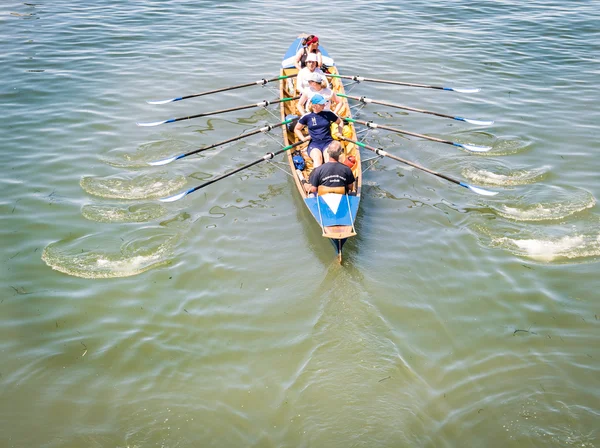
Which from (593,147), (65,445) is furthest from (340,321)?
(593,147)

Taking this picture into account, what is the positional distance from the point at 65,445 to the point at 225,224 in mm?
5159

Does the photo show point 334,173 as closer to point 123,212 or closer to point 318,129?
point 318,129

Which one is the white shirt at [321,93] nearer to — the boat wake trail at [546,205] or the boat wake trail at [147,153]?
the boat wake trail at [147,153]

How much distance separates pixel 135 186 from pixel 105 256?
7.98 feet

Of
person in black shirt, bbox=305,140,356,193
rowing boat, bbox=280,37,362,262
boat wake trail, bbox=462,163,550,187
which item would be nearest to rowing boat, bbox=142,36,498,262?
rowing boat, bbox=280,37,362,262

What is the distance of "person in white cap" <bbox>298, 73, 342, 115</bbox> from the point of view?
1240 cm

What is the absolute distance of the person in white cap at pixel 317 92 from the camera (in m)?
12.4

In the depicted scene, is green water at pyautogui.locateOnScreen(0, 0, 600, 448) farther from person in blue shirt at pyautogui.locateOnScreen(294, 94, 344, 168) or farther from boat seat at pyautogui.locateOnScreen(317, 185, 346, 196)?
person in blue shirt at pyautogui.locateOnScreen(294, 94, 344, 168)

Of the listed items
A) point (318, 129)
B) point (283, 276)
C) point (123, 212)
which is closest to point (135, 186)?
point (123, 212)

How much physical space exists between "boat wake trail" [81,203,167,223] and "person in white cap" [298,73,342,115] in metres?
4.21

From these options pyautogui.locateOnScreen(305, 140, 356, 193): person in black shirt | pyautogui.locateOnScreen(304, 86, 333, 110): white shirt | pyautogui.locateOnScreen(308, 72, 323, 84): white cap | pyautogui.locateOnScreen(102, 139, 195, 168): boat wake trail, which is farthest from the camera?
pyautogui.locateOnScreen(304, 86, 333, 110): white shirt

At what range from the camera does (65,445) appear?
21.1 ft

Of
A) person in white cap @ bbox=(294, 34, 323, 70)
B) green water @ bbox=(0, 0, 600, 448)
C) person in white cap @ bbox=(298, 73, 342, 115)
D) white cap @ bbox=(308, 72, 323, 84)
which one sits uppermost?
person in white cap @ bbox=(294, 34, 323, 70)

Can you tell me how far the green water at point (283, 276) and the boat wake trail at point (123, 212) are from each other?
0.04 m
